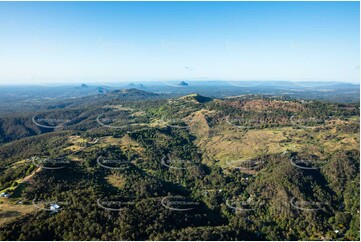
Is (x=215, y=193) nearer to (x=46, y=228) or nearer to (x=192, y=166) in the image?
(x=192, y=166)

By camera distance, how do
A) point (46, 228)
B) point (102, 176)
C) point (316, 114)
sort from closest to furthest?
1. point (46, 228)
2. point (102, 176)
3. point (316, 114)

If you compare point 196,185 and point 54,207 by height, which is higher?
point 54,207

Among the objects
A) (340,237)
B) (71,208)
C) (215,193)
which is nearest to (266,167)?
(215,193)

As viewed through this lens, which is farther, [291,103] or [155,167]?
[291,103]

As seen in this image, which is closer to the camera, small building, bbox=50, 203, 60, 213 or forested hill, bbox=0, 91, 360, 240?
forested hill, bbox=0, 91, 360, 240

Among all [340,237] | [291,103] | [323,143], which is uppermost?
[291,103]

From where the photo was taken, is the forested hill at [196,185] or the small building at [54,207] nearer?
the forested hill at [196,185]

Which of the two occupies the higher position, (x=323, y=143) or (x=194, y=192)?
(x=323, y=143)

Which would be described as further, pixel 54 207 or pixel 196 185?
pixel 196 185
